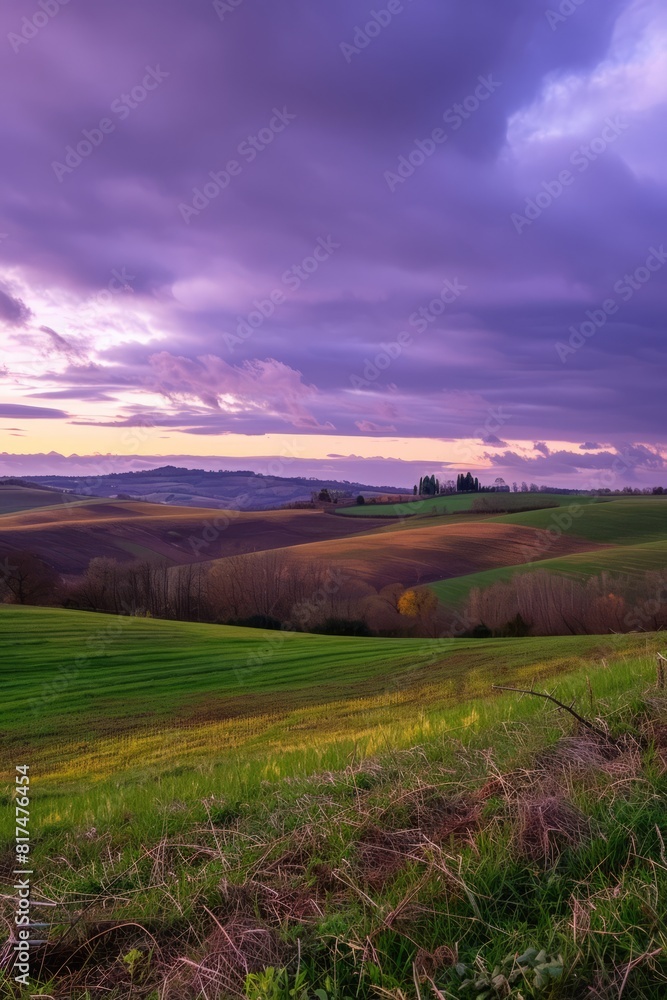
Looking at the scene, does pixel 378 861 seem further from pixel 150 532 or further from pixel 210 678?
pixel 150 532

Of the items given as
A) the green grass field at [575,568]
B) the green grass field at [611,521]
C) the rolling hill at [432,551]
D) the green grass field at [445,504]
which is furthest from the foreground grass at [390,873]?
the green grass field at [445,504]

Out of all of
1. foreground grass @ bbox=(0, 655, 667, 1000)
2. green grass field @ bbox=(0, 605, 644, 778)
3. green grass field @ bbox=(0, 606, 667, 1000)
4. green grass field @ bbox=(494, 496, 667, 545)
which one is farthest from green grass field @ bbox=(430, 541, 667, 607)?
foreground grass @ bbox=(0, 655, 667, 1000)

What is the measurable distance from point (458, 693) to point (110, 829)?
7882mm

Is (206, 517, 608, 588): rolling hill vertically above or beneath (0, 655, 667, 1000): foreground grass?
beneath

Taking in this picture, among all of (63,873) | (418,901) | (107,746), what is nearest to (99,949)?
(63,873)

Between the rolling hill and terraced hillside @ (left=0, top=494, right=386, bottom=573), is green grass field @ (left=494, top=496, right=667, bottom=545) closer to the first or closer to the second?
the rolling hill

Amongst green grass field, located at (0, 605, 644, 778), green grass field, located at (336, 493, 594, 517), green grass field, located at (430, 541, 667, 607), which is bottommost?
green grass field, located at (430, 541, 667, 607)

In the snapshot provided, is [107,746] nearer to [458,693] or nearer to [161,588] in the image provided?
[458,693]

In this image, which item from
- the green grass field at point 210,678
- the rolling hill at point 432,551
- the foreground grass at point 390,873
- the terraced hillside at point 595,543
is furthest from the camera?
the rolling hill at point 432,551

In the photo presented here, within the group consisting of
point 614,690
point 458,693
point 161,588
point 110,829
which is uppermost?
point 614,690

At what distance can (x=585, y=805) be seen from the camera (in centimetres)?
413

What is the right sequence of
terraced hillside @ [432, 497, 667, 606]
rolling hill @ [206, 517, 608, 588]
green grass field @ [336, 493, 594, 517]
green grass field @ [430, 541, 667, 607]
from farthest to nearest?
green grass field @ [336, 493, 594, 517] < rolling hill @ [206, 517, 608, 588] < terraced hillside @ [432, 497, 667, 606] < green grass field @ [430, 541, 667, 607]

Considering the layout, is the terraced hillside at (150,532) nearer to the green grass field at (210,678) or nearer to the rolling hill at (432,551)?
the rolling hill at (432,551)

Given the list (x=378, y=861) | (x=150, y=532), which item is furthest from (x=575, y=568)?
(x=378, y=861)
